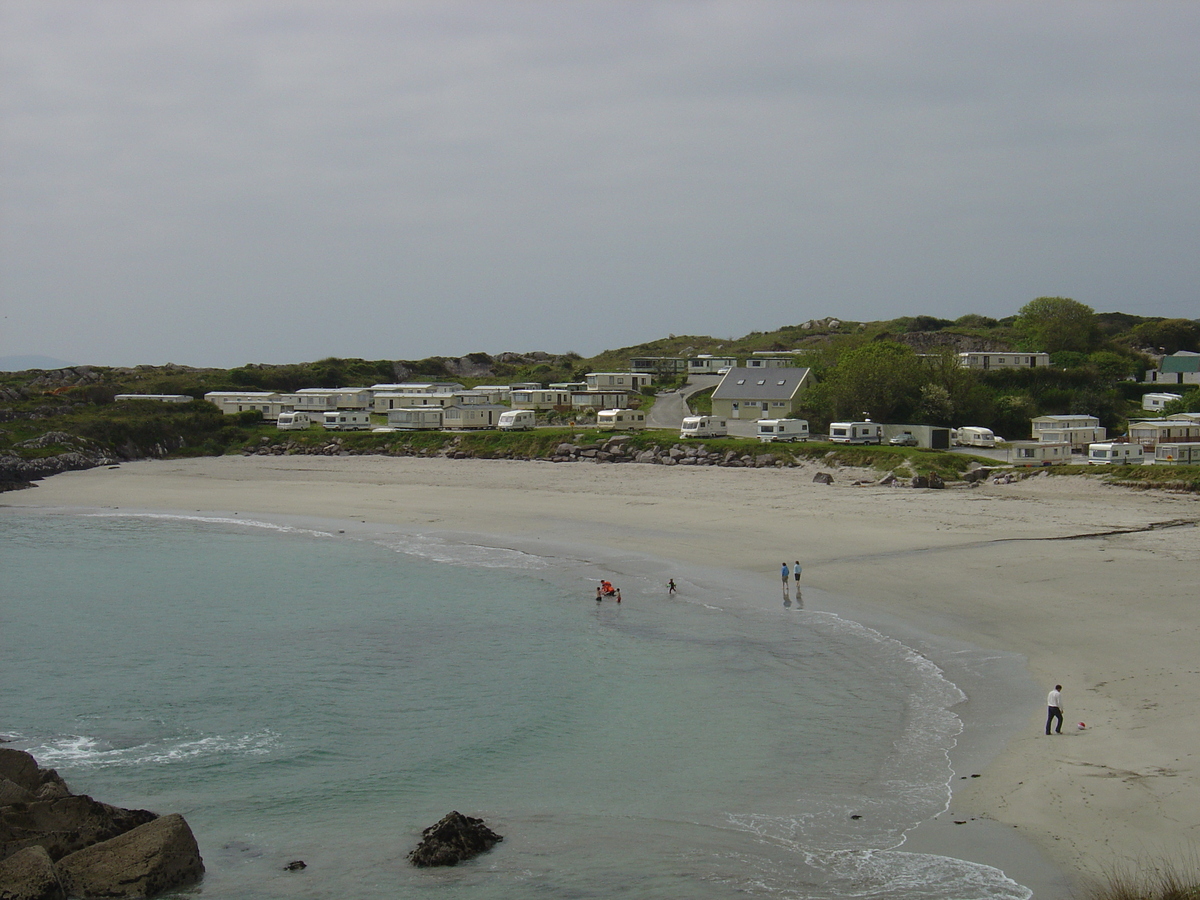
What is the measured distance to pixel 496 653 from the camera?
70.9 feet

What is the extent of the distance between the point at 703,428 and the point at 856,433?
890 cm

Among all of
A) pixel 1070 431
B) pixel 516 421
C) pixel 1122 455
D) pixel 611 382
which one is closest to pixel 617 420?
pixel 516 421

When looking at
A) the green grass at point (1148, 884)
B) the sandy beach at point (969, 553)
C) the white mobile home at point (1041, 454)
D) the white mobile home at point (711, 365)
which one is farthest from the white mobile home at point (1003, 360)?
the green grass at point (1148, 884)

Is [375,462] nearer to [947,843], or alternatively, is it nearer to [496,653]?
[496,653]

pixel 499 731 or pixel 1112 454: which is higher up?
pixel 1112 454

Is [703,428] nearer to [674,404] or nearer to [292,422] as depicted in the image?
[674,404]

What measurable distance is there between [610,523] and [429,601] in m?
11.9

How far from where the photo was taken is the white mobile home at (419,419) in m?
64.2

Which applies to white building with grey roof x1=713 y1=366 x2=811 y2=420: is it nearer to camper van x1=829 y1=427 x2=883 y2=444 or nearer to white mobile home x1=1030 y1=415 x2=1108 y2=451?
camper van x1=829 y1=427 x2=883 y2=444

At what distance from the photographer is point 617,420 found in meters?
58.5

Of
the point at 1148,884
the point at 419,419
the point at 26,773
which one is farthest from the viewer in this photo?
the point at 419,419

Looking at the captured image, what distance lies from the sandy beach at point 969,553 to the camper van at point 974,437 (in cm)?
929

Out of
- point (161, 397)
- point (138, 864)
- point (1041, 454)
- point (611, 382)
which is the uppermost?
point (611, 382)

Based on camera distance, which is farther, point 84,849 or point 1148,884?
point 84,849
